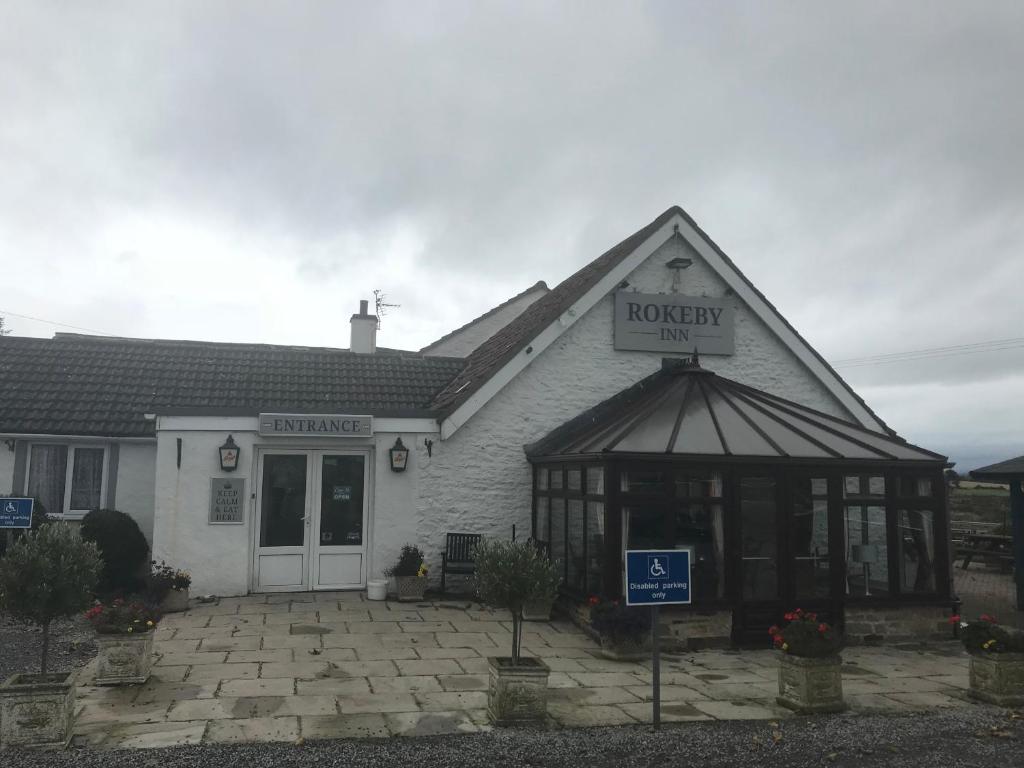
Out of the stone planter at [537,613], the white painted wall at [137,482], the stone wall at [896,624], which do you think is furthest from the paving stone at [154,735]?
the stone wall at [896,624]

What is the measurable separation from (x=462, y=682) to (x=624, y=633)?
2380 mm

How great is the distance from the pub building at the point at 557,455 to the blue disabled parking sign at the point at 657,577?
3.58 meters

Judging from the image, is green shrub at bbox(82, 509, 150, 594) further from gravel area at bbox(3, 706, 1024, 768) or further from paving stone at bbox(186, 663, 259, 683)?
gravel area at bbox(3, 706, 1024, 768)

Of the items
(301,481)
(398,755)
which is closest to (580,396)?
(301,481)

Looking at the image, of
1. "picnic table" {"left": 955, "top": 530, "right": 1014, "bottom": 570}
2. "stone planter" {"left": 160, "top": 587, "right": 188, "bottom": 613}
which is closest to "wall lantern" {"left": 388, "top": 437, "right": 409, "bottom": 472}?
"stone planter" {"left": 160, "top": 587, "right": 188, "bottom": 613}

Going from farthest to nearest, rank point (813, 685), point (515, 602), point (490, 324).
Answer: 1. point (490, 324)
2. point (813, 685)
3. point (515, 602)

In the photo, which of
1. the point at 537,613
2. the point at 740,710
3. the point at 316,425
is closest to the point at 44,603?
the point at 740,710

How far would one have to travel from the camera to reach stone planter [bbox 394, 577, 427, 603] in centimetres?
1340

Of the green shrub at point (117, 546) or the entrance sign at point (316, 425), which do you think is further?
the entrance sign at point (316, 425)

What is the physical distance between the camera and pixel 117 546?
42.7 ft

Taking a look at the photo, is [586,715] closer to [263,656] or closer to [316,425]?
[263,656]

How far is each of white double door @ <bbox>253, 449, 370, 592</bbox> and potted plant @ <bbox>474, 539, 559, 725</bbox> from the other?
6372 millimetres

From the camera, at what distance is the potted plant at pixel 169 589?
39.5 ft

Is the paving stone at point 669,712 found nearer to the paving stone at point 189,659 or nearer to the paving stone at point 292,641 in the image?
the paving stone at point 292,641
